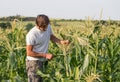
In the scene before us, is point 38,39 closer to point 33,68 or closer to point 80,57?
point 33,68

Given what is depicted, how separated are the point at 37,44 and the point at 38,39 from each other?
10 cm

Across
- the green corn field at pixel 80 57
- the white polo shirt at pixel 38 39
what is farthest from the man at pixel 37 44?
the green corn field at pixel 80 57

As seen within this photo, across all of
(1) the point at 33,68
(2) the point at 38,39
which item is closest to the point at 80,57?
(2) the point at 38,39

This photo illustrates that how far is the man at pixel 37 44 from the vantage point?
593 centimetres

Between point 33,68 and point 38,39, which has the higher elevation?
point 38,39

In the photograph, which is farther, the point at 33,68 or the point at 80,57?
the point at 33,68

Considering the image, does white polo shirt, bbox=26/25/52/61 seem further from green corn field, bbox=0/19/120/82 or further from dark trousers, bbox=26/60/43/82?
green corn field, bbox=0/19/120/82

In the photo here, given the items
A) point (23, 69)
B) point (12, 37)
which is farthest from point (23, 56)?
point (12, 37)

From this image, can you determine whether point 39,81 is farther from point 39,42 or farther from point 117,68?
point 117,68

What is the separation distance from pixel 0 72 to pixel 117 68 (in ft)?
7.05

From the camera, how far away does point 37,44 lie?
6.09 metres

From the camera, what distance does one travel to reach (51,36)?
21.3ft

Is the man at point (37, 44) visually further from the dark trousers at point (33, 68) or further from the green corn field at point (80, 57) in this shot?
the green corn field at point (80, 57)

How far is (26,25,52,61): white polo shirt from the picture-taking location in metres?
5.99
